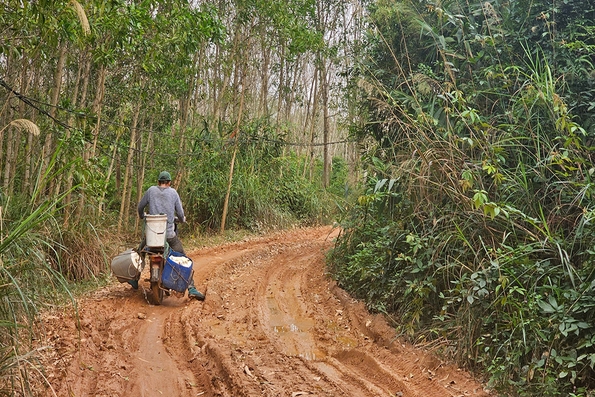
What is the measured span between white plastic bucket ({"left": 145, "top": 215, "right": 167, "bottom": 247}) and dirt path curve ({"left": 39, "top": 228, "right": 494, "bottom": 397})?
2.87 feet

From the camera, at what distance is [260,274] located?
31.9 ft

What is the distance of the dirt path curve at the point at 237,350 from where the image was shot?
4621 millimetres

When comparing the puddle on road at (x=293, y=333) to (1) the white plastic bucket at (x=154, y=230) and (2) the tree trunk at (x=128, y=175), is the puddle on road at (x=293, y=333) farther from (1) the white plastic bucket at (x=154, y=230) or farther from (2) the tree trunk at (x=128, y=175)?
(2) the tree trunk at (x=128, y=175)

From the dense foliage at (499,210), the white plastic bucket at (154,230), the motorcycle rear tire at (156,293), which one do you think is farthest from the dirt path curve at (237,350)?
the white plastic bucket at (154,230)

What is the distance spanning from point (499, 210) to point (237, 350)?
115 inches

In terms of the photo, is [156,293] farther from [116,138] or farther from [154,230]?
[116,138]

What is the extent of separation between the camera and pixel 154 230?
711 centimetres

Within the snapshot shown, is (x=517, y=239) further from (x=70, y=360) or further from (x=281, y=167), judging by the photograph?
(x=281, y=167)

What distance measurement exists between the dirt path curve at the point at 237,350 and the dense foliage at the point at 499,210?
1.50 ft

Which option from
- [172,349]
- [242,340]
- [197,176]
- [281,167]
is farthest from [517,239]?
[281,167]

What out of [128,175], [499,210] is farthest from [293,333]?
[128,175]

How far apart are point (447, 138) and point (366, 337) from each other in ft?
A: 8.45

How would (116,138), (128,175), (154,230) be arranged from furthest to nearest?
(128,175)
(116,138)
(154,230)

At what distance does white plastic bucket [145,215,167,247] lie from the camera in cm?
710
